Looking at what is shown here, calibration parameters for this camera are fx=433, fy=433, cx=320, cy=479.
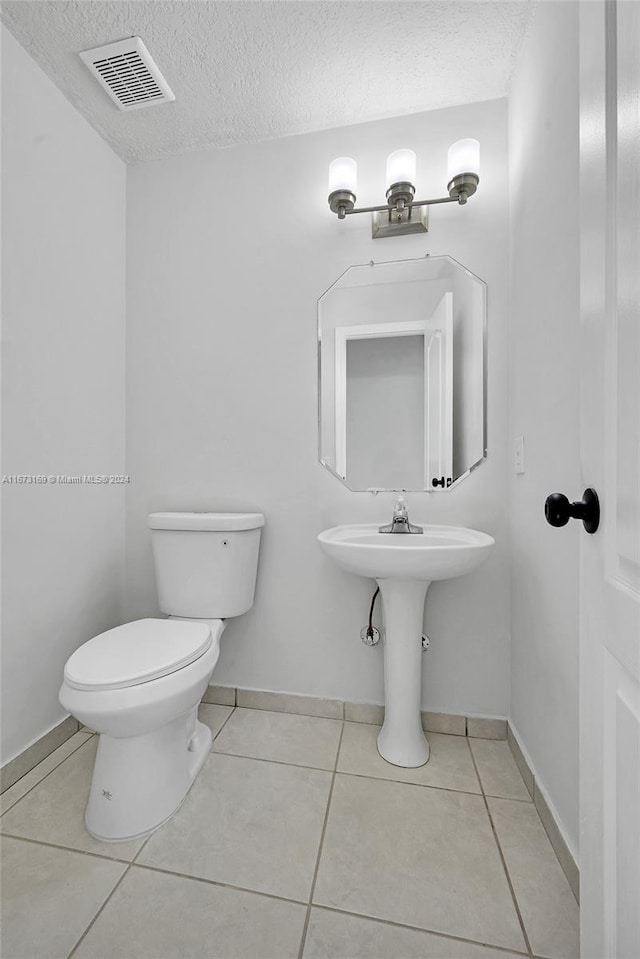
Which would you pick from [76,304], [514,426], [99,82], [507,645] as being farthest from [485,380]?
[99,82]

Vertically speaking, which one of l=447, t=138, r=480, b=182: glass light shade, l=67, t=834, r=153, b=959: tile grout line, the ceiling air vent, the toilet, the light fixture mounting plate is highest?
the ceiling air vent

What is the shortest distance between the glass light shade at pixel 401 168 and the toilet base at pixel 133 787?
187 cm

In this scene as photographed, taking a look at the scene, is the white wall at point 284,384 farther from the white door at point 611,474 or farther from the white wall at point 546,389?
the white door at point 611,474

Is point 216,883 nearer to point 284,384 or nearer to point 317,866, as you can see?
point 317,866

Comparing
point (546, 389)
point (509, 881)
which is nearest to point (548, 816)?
point (509, 881)

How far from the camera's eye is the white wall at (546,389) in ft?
3.32

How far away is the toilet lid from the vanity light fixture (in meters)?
1.50

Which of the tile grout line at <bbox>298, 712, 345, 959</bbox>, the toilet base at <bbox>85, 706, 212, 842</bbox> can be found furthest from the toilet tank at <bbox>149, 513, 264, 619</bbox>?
the tile grout line at <bbox>298, 712, 345, 959</bbox>

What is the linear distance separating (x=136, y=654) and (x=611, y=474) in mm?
1161

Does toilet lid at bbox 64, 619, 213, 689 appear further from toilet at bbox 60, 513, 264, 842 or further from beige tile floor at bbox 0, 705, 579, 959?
beige tile floor at bbox 0, 705, 579, 959

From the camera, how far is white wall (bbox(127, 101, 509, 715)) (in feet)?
5.07

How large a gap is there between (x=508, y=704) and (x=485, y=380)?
115 centimetres

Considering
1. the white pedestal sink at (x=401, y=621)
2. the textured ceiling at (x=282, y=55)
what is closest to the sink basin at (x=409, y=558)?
the white pedestal sink at (x=401, y=621)

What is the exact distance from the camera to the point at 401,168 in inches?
58.6
